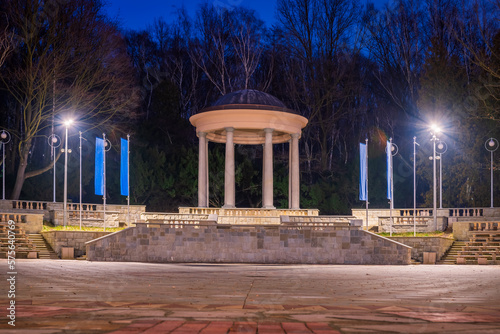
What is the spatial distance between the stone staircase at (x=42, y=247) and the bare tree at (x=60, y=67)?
483 inches

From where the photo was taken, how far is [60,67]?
48812 millimetres

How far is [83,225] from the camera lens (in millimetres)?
41375

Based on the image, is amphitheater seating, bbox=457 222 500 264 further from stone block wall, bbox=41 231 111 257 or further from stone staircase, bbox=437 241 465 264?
stone block wall, bbox=41 231 111 257

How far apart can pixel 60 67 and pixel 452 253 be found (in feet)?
114

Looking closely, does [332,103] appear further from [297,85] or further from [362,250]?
[362,250]

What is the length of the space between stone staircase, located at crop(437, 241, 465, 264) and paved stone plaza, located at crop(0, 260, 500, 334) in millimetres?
17011

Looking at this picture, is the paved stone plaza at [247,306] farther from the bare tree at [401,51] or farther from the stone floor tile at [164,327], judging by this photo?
the bare tree at [401,51]

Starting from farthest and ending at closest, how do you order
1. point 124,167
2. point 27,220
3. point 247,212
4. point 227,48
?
point 227,48, point 247,212, point 124,167, point 27,220

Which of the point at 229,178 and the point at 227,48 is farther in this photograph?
the point at 227,48

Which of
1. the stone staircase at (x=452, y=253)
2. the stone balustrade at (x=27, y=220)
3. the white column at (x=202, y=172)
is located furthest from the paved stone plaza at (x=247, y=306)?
the white column at (x=202, y=172)

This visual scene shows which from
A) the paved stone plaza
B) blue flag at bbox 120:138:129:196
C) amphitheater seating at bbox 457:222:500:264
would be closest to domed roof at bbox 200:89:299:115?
blue flag at bbox 120:138:129:196

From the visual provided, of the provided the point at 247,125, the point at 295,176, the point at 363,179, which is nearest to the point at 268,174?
the point at 295,176

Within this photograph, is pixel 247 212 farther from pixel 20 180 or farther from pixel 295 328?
pixel 295 328

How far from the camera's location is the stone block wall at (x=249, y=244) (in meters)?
32.3
